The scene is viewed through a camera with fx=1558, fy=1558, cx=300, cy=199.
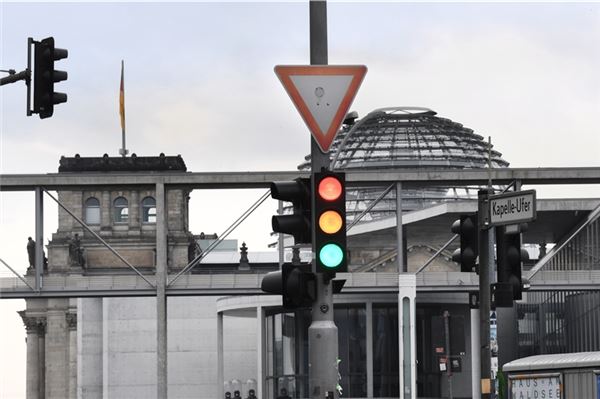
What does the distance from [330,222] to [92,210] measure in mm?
121115

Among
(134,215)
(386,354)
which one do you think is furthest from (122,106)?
(386,354)

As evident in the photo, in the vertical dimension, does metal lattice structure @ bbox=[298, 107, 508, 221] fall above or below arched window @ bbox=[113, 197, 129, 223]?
above

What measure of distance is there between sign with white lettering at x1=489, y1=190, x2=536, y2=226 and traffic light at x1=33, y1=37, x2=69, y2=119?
7.49 metres

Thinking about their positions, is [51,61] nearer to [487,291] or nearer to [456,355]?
[487,291]

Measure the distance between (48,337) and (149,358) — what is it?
29783 mm

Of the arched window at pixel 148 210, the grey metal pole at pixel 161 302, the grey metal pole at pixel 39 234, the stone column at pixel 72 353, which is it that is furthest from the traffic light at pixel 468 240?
the arched window at pixel 148 210

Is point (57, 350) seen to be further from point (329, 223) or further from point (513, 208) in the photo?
point (329, 223)

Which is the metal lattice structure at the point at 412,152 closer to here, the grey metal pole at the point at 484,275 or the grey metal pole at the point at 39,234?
the grey metal pole at the point at 39,234

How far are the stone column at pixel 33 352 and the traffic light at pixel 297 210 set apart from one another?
124221mm

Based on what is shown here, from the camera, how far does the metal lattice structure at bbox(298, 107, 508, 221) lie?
138750mm

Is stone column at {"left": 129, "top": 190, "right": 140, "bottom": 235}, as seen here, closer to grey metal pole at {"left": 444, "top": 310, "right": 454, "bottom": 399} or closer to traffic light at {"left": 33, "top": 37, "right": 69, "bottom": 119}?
grey metal pole at {"left": 444, "top": 310, "right": 454, "bottom": 399}

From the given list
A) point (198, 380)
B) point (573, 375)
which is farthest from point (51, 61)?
point (198, 380)

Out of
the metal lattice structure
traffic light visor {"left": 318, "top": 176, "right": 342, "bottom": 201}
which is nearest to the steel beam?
traffic light visor {"left": 318, "top": 176, "right": 342, "bottom": 201}

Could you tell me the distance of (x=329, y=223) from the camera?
1758cm
